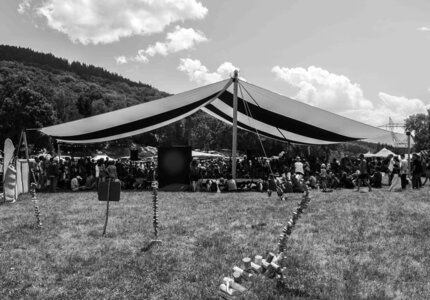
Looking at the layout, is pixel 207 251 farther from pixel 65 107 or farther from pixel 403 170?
pixel 65 107

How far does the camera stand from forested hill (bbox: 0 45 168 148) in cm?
4091

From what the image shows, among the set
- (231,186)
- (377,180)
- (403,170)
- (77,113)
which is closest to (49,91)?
(77,113)

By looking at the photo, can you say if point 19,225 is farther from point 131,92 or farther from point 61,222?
Result: point 131,92

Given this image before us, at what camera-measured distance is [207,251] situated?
501 centimetres

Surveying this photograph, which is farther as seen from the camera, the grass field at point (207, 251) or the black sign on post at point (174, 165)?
the black sign on post at point (174, 165)

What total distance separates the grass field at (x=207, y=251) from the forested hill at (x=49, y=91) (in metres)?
36.3

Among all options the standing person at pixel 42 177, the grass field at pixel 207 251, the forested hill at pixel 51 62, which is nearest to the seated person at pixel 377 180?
the grass field at pixel 207 251

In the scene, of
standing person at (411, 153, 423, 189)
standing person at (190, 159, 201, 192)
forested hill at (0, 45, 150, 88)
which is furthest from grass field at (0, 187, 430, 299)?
forested hill at (0, 45, 150, 88)

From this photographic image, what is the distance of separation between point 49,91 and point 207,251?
5566 cm

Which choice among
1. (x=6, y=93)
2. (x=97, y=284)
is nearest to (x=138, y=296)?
(x=97, y=284)

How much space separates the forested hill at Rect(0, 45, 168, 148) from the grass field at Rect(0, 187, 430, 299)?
3628 centimetres

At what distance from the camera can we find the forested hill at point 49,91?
40906 millimetres

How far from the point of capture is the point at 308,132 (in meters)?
14.8

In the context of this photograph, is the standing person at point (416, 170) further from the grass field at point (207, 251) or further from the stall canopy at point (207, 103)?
the grass field at point (207, 251)
